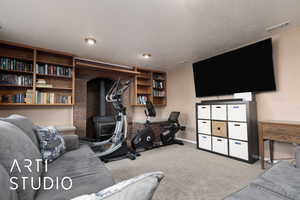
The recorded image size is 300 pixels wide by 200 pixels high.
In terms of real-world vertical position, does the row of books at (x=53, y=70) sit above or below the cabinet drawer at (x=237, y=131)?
above

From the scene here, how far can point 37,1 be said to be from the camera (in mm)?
1710

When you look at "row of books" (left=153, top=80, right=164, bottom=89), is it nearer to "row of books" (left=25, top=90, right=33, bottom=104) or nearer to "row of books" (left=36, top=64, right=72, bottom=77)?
"row of books" (left=36, top=64, right=72, bottom=77)

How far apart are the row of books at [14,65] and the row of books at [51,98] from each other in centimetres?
54

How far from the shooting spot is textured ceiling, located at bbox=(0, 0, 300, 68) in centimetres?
181

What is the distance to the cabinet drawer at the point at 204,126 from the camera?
10.9ft

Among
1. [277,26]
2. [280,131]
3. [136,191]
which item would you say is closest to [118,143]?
[136,191]

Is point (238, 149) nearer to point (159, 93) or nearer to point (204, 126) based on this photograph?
point (204, 126)

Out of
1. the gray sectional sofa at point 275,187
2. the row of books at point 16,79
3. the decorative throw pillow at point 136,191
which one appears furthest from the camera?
the row of books at point 16,79

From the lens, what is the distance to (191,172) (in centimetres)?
227

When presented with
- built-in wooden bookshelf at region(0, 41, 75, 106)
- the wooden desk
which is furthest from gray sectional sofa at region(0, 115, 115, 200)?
the wooden desk

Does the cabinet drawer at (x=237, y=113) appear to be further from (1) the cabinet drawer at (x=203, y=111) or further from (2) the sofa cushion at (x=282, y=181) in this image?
(2) the sofa cushion at (x=282, y=181)

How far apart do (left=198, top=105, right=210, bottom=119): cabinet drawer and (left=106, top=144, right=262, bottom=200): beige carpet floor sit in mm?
839

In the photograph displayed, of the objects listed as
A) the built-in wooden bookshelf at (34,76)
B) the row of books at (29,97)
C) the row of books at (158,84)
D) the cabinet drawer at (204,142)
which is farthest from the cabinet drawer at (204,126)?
the row of books at (29,97)

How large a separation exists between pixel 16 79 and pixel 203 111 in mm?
4091
